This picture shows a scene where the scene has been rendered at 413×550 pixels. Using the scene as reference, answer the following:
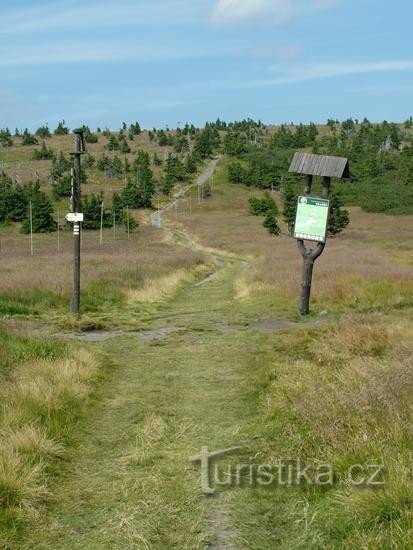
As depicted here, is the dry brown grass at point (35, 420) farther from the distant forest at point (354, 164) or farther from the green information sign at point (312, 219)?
the distant forest at point (354, 164)

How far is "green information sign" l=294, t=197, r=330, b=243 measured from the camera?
54.7 ft

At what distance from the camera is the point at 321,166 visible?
1619 centimetres

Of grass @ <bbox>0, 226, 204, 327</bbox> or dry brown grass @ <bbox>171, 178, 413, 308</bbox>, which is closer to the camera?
grass @ <bbox>0, 226, 204, 327</bbox>

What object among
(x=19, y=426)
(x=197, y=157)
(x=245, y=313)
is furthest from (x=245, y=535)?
(x=197, y=157)

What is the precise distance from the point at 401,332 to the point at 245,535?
7789 millimetres

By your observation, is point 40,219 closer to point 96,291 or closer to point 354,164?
point 96,291

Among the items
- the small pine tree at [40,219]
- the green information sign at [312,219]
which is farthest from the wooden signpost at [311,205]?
the small pine tree at [40,219]

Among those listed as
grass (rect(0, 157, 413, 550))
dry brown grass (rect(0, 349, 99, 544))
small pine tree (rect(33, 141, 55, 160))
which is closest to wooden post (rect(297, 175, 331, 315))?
grass (rect(0, 157, 413, 550))

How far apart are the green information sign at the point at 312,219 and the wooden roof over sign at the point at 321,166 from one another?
2.85 feet

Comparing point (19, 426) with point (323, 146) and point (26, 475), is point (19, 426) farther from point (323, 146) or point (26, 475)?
point (323, 146)

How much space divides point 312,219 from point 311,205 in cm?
41

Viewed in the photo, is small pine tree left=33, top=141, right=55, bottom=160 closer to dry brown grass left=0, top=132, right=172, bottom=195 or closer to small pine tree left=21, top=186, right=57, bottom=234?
dry brown grass left=0, top=132, right=172, bottom=195

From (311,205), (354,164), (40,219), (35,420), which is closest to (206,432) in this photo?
(35,420)

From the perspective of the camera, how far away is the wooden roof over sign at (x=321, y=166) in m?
15.9
